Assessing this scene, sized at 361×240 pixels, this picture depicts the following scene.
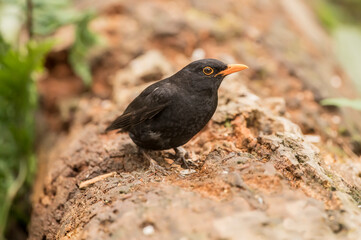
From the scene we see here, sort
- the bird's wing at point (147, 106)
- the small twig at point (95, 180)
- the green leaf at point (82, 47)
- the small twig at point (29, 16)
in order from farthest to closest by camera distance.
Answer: the green leaf at point (82, 47) < the small twig at point (29, 16) < the bird's wing at point (147, 106) < the small twig at point (95, 180)

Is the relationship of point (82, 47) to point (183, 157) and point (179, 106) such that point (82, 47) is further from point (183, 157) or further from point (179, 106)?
point (183, 157)

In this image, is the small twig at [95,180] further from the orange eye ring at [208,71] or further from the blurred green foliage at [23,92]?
the blurred green foliage at [23,92]

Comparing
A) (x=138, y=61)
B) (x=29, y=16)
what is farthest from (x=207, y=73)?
(x=29, y=16)

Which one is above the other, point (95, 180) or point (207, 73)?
point (207, 73)

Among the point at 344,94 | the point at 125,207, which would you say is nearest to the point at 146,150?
the point at 125,207

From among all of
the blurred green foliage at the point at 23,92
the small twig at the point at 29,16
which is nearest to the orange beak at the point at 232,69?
the blurred green foliage at the point at 23,92

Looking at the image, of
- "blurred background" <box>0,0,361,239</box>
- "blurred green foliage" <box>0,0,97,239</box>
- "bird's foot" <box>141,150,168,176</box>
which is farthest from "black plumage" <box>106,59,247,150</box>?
"blurred green foliage" <box>0,0,97,239</box>

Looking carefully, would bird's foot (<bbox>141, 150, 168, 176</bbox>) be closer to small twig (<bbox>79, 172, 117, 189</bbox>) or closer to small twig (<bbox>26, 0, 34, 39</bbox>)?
small twig (<bbox>79, 172, 117, 189</bbox>)
